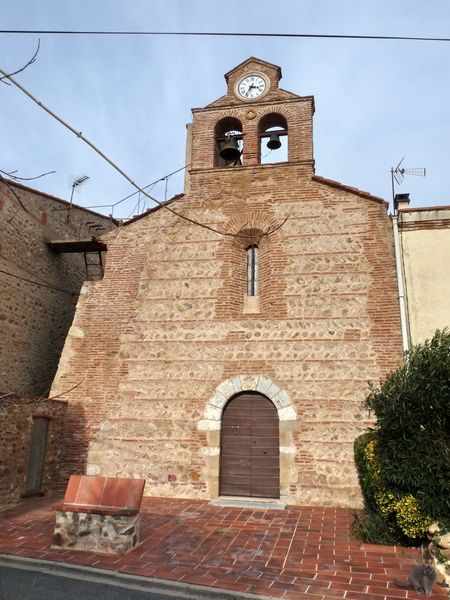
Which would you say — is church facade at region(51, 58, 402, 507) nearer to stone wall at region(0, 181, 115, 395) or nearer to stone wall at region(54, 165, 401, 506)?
stone wall at region(54, 165, 401, 506)

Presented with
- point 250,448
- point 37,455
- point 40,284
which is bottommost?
point 37,455

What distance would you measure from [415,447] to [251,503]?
12.7ft

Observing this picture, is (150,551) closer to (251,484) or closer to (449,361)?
(251,484)

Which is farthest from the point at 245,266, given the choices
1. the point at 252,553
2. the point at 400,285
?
the point at 252,553

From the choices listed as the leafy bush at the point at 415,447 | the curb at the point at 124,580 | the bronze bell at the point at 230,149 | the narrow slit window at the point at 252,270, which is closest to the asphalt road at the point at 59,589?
the curb at the point at 124,580

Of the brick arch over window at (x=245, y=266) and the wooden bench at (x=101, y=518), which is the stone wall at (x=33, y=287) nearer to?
the brick arch over window at (x=245, y=266)

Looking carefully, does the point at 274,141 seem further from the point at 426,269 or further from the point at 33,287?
the point at 33,287

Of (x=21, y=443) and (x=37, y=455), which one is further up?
(x=21, y=443)

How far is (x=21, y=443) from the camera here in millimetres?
8867

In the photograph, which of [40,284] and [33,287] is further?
[40,284]

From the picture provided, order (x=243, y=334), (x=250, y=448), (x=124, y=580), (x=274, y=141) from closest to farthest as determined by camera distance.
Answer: (x=124, y=580), (x=250, y=448), (x=243, y=334), (x=274, y=141)

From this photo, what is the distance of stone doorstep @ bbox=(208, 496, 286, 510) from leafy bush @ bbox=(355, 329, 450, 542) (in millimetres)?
2365

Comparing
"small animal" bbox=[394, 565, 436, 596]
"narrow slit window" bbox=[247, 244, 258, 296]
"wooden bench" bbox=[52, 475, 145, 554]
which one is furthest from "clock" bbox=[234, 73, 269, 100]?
"small animal" bbox=[394, 565, 436, 596]

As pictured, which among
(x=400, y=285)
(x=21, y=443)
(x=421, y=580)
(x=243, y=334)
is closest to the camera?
(x=421, y=580)
